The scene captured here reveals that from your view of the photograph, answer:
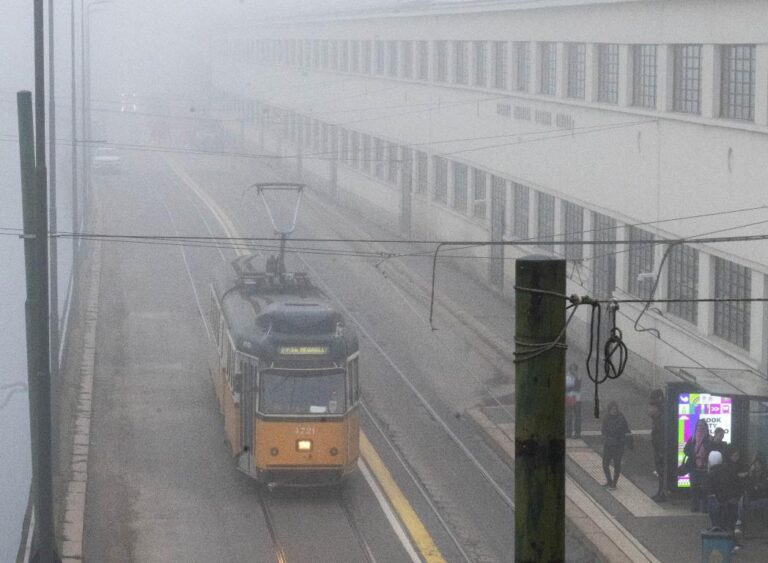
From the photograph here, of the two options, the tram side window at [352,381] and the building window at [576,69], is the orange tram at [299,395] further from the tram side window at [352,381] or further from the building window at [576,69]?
the building window at [576,69]

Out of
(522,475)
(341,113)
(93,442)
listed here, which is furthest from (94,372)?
(341,113)

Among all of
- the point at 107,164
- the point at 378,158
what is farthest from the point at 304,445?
the point at 107,164

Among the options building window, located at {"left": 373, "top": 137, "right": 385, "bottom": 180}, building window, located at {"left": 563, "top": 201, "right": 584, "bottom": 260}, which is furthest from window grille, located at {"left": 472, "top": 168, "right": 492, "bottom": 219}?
building window, located at {"left": 373, "top": 137, "right": 385, "bottom": 180}

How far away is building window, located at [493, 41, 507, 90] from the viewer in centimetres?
3762

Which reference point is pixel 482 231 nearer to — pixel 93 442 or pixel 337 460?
pixel 93 442

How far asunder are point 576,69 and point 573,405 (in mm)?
11015

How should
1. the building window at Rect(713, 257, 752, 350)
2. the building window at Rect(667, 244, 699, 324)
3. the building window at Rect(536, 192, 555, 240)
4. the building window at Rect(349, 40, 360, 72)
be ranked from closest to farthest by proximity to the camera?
the building window at Rect(713, 257, 752, 350) → the building window at Rect(667, 244, 699, 324) → the building window at Rect(536, 192, 555, 240) → the building window at Rect(349, 40, 360, 72)

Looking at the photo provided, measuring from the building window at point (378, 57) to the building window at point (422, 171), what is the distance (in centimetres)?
601

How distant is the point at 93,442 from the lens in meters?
24.2

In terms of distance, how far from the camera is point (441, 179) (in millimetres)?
45219

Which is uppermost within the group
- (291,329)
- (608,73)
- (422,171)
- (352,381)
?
(608,73)

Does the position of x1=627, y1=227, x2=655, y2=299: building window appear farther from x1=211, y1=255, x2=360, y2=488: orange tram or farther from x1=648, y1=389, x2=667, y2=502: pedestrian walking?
x1=211, y1=255, x2=360, y2=488: orange tram

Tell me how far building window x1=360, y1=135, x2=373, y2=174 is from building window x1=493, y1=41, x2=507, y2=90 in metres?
16.9

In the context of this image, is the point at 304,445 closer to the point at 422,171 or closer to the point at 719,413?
the point at 719,413
